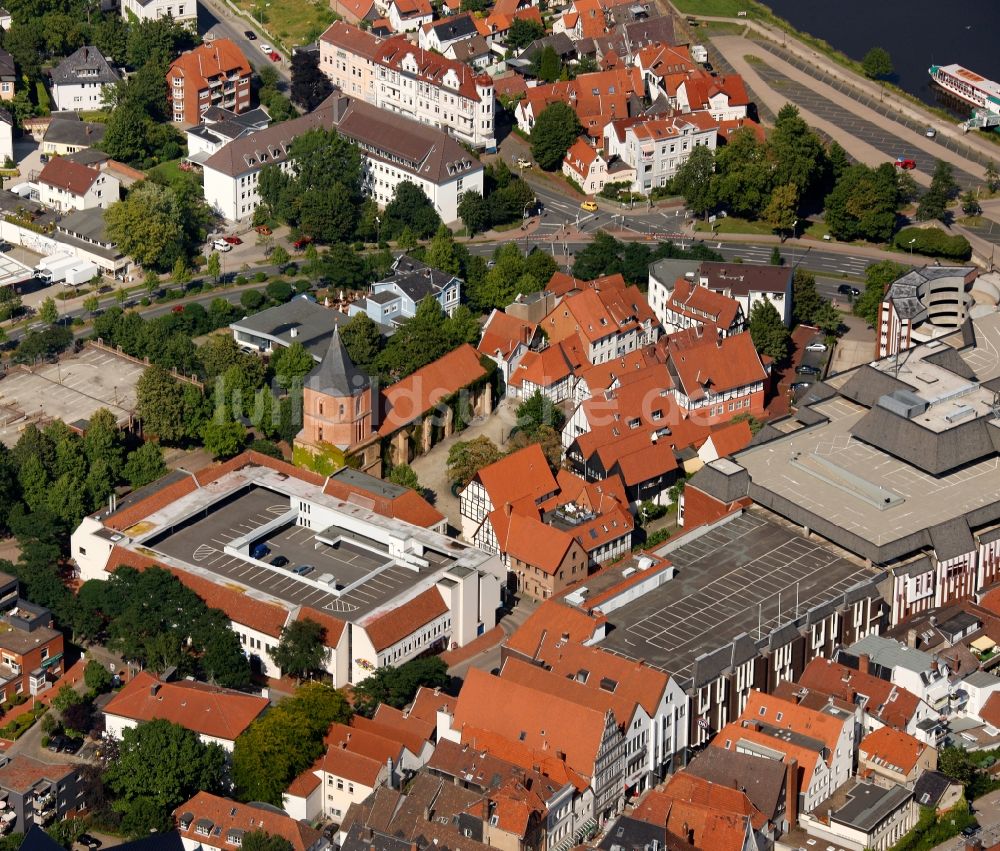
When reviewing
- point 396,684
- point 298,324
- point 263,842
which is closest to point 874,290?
point 298,324

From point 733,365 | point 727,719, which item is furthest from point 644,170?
point 727,719

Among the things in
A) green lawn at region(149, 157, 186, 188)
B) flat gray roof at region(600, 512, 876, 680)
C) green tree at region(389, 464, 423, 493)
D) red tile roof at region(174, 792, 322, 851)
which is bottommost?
red tile roof at region(174, 792, 322, 851)

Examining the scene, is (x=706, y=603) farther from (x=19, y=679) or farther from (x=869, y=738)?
(x=19, y=679)

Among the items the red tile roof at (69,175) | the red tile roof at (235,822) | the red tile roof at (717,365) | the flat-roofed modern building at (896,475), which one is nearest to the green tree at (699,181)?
the red tile roof at (717,365)

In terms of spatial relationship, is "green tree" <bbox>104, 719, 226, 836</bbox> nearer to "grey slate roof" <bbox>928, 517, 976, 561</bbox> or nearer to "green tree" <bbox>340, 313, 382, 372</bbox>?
"green tree" <bbox>340, 313, 382, 372</bbox>

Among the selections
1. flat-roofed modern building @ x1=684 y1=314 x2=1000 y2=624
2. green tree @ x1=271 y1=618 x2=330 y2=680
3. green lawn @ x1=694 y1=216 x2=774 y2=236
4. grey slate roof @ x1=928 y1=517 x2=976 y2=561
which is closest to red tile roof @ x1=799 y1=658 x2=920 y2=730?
flat-roofed modern building @ x1=684 y1=314 x2=1000 y2=624
